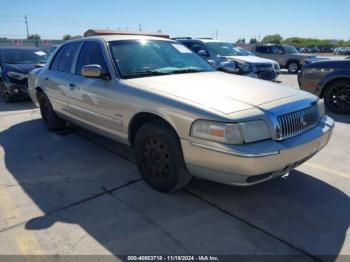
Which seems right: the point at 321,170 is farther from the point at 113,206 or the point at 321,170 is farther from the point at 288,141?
the point at 113,206

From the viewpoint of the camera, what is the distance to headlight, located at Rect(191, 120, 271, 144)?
285cm

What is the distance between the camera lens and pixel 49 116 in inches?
240

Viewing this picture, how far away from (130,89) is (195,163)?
3.92 feet

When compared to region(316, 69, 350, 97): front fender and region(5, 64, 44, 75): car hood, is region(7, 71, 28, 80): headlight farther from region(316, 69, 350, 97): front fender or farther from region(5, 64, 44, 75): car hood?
region(316, 69, 350, 97): front fender

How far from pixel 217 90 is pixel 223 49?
937 centimetres

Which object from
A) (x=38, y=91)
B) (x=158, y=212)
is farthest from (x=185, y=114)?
(x=38, y=91)

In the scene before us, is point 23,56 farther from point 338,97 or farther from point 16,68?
point 338,97

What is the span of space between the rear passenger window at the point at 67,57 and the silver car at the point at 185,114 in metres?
0.08

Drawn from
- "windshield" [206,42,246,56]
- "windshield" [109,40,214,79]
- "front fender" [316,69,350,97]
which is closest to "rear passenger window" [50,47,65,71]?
"windshield" [109,40,214,79]

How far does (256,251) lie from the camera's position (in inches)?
106

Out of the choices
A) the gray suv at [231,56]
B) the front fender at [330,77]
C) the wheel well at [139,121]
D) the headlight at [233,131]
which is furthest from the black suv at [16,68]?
the headlight at [233,131]

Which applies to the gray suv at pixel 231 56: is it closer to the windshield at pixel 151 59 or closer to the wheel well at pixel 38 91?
the wheel well at pixel 38 91

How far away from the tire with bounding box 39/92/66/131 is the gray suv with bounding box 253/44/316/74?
1656 centimetres

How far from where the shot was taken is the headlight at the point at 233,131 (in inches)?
112
